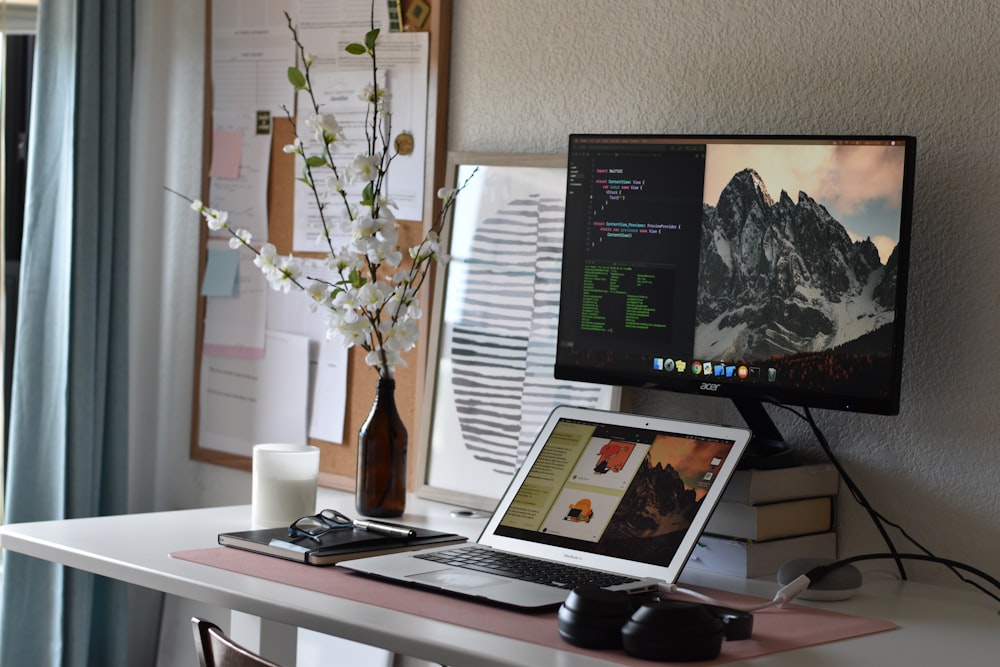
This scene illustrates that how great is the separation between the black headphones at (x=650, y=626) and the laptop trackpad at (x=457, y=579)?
7.6 inches

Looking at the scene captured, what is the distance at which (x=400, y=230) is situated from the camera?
7.45ft

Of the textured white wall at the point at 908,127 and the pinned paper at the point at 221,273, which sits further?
the pinned paper at the point at 221,273

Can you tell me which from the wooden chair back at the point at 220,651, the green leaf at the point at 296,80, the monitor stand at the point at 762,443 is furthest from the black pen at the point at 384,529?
the green leaf at the point at 296,80

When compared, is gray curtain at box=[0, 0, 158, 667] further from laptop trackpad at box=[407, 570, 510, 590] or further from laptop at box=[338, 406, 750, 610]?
laptop trackpad at box=[407, 570, 510, 590]

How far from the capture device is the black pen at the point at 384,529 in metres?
1.69

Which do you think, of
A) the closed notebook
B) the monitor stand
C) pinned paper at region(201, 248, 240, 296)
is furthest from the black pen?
pinned paper at region(201, 248, 240, 296)

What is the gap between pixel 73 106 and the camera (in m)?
2.48

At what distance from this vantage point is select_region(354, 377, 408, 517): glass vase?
190cm

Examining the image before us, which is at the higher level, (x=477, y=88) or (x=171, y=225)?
(x=477, y=88)

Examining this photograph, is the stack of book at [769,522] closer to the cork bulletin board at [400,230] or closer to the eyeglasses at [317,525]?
the eyeglasses at [317,525]

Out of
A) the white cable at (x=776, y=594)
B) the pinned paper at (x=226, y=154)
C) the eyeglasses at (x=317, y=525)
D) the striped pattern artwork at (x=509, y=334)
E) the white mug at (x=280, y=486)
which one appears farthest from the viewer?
the pinned paper at (x=226, y=154)

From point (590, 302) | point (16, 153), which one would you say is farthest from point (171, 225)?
point (590, 302)

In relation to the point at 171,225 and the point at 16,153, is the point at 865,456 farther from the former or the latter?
the point at 16,153

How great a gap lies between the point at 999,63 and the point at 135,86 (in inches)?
70.0
